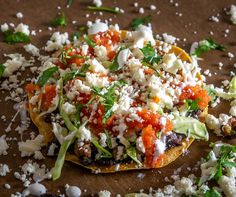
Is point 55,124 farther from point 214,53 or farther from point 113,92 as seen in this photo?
point 214,53

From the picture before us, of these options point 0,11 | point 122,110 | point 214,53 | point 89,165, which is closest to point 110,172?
point 89,165

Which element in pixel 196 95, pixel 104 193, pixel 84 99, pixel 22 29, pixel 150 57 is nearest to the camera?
pixel 104 193

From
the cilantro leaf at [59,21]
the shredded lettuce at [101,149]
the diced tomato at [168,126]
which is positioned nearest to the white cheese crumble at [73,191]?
the shredded lettuce at [101,149]

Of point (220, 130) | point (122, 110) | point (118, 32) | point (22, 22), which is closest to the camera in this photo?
point (122, 110)

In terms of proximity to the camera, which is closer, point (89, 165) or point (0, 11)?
point (89, 165)

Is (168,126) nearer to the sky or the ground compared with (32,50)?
nearer to the sky

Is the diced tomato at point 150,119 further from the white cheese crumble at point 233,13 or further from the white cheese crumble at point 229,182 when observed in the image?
the white cheese crumble at point 233,13

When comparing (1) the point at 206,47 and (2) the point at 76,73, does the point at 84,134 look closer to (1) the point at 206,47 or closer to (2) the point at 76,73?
(2) the point at 76,73

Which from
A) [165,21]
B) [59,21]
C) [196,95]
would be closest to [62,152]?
[196,95]
